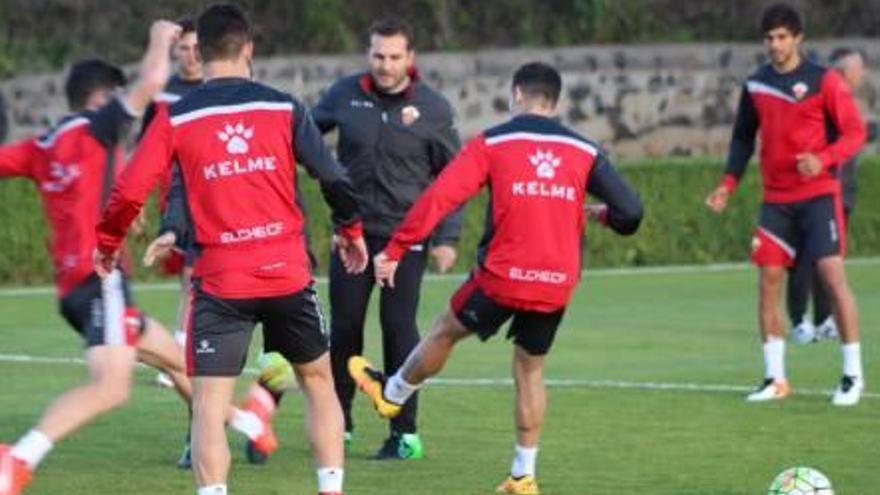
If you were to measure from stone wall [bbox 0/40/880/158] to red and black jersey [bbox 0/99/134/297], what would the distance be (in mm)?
18016

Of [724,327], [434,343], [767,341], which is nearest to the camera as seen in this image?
[434,343]

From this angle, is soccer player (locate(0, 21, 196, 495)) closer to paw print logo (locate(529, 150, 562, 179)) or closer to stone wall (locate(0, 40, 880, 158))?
paw print logo (locate(529, 150, 562, 179))

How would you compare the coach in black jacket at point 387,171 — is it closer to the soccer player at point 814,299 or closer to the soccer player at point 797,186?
the soccer player at point 797,186

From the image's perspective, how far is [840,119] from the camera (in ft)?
48.6

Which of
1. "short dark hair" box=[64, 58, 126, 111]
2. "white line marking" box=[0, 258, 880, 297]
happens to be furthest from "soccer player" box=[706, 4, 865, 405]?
"white line marking" box=[0, 258, 880, 297]

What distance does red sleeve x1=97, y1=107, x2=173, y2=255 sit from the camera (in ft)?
32.1

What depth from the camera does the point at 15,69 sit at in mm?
28859

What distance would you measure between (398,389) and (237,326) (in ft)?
6.72

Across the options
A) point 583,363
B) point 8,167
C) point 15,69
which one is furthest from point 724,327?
point 15,69

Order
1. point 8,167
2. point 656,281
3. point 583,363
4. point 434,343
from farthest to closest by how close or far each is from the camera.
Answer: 1. point 656,281
2. point 583,363
3. point 434,343
4. point 8,167

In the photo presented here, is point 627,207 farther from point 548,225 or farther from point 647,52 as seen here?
point 647,52

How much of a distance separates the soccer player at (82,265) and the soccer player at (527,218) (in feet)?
4.15

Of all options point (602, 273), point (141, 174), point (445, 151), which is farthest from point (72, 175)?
point (602, 273)

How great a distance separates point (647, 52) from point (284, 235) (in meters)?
20.4
